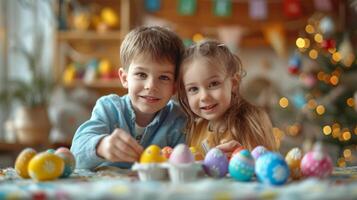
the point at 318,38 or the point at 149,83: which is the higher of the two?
the point at 318,38

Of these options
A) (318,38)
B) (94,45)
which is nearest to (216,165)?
(318,38)

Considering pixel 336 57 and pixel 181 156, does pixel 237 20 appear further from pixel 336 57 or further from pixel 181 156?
pixel 181 156

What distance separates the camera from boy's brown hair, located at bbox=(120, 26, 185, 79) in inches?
53.9

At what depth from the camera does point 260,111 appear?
1474 mm

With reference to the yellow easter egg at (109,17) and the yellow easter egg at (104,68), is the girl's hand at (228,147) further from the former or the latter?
the yellow easter egg at (109,17)

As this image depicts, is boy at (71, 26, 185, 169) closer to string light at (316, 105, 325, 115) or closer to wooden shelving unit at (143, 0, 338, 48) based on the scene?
string light at (316, 105, 325, 115)

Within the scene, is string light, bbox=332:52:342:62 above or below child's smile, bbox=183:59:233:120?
above

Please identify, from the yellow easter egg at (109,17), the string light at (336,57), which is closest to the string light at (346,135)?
the string light at (336,57)

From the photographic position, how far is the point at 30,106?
3.67 metres

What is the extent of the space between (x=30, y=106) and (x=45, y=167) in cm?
276

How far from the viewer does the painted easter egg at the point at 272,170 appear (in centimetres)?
92

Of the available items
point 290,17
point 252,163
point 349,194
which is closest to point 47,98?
point 290,17

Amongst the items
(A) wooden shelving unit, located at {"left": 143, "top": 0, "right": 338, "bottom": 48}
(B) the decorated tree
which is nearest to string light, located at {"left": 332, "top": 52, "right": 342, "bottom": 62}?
(B) the decorated tree

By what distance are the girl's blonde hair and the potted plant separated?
Answer: 2.39 m
